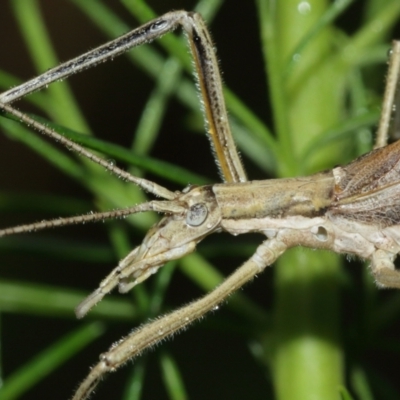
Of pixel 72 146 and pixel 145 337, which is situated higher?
pixel 72 146

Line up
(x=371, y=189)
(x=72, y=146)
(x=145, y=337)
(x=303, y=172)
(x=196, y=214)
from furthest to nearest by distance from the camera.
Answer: (x=303, y=172), (x=371, y=189), (x=196, y=214), (x=145, y=337), (x=72, y=146)

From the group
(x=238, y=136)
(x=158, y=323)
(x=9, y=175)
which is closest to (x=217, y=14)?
(x=9, y=175)

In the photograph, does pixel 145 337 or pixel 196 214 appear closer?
pixel 145 337

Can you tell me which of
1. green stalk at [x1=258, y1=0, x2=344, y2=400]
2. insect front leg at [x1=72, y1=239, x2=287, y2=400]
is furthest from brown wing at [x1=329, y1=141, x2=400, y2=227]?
insect front leg at [x1=72, y1=239, x2=287, y2=400]

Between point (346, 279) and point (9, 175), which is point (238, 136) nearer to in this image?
point (346, 279)

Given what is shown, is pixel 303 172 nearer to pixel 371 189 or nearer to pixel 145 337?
pixel 371 189

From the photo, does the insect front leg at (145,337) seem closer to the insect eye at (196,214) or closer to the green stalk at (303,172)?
the insect eye at (196,214)

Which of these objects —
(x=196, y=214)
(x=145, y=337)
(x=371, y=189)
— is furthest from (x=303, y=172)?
(x=145, y=337)

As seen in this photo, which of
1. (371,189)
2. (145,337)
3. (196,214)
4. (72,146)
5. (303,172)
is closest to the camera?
(72,146)

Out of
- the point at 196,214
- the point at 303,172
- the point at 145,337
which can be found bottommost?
the point at 145,337

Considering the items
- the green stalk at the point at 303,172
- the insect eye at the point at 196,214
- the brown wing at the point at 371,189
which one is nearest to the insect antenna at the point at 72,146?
the insect eye at the point at 196,214
